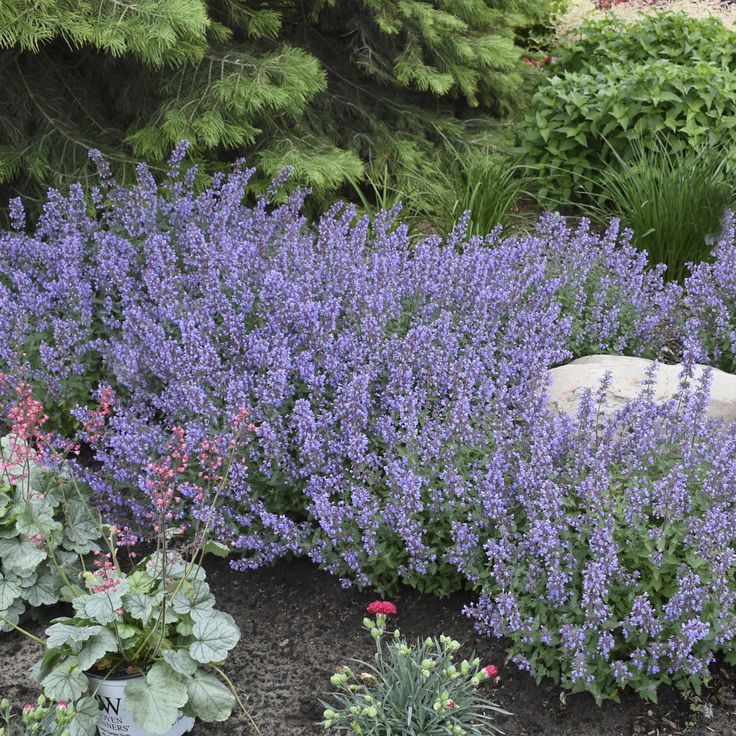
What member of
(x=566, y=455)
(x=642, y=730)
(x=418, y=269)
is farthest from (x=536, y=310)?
(x=642, y=730)

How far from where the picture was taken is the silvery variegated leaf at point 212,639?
2590mm

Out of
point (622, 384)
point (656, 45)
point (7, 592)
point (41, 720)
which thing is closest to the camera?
point (41, 720)

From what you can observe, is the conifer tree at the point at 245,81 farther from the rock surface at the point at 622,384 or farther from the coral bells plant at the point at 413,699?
the coral bells plant at the point at 413,699

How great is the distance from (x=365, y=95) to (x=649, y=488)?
397 centimetres

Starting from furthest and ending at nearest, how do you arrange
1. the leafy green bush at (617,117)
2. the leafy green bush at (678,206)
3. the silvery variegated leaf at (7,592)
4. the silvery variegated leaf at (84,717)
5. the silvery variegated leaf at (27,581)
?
the leafy green bush at (617,117)
the leafy green bush at (678,206)
the silvery variegated leaf at (27,581)
the silvery variegated leaf at (7,592)
the silvery variegated leaf at (84,717)

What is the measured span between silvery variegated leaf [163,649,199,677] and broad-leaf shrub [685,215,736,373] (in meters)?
2.51

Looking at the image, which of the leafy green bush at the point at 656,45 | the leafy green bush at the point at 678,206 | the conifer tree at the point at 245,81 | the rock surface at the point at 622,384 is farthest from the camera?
the leafy green bush at the point at 656,45

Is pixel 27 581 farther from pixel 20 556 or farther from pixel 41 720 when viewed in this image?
pixel 41 720

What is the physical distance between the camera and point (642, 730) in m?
2.77

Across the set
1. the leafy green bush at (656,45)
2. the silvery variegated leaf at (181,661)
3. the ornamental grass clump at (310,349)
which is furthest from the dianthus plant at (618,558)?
the leafy green bush at (656,45)

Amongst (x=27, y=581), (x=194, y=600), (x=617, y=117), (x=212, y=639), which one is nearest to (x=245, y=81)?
(x=617, y=117)

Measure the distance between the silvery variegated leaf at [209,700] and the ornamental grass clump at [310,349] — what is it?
60 cm

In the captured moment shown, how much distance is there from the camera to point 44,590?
10.3 feet

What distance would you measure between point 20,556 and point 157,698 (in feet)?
2.61
